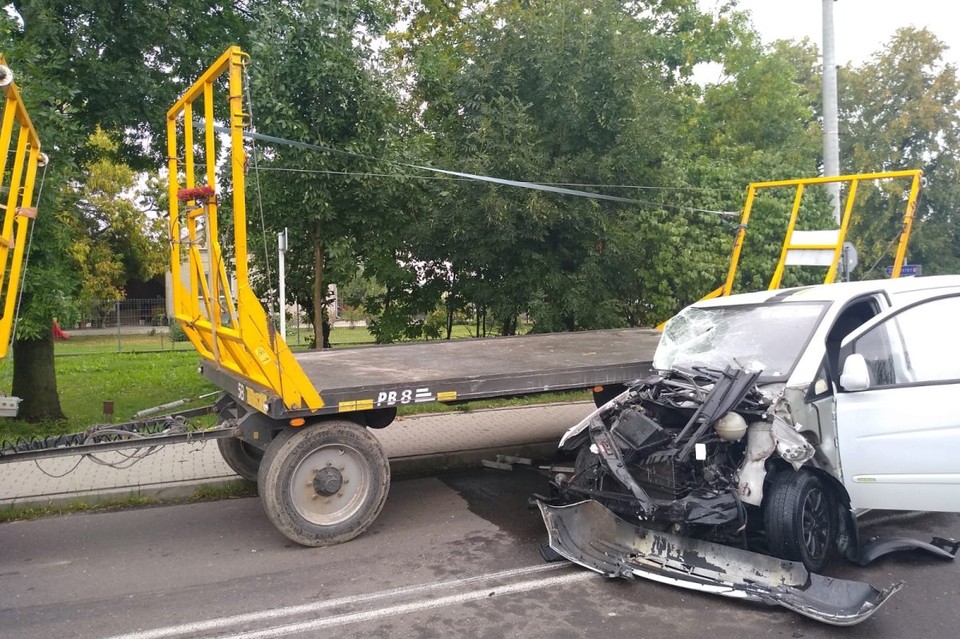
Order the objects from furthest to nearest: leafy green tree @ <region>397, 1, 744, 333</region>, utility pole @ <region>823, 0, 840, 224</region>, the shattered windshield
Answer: utility pole @ <region>823, 0, 840, 224</region>
leafy green tree @ <region>397, 1, 744, 333</region>
the shattered windshield

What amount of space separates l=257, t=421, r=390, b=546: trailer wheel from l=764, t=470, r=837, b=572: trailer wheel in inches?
112

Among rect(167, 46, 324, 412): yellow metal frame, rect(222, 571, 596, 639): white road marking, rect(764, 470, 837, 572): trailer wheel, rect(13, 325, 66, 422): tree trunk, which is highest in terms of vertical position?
rect(167, 46, 324, 412): yellow metal frame

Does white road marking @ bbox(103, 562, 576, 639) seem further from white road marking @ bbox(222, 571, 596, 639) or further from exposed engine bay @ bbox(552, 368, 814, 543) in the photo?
exposed engine bay @ bbox(552, 368, 814, 543)

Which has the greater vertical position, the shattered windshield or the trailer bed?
the shattered windshield

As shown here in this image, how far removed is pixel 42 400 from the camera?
10.2 m

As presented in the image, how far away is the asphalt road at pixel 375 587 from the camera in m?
4.21

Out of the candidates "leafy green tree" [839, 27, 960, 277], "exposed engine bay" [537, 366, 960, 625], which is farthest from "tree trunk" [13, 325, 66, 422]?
"leafy green tree" [839, 27, 960, 277]

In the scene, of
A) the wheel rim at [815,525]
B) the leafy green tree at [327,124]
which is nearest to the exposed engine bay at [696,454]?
the wheel rim at [815,525]

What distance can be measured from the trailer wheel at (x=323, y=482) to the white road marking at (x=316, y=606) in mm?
1021

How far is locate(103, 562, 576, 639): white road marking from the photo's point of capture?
424 cm

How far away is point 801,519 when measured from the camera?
4629 mm

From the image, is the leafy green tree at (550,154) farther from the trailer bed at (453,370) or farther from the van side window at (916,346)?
the van side window at (916,346)

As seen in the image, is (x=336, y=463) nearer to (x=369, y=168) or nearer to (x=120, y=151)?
(x=369, y=168)

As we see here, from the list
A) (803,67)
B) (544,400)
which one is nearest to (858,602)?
(544,400)
